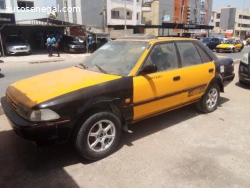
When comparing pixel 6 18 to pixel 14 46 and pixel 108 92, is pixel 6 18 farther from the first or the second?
pixel 108 92

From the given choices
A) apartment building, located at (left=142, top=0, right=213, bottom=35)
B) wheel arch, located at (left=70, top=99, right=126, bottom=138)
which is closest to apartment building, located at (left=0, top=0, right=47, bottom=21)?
apartment building, located at (left=142, top=0, right=213, bottom=35)

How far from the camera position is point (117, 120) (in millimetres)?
3113

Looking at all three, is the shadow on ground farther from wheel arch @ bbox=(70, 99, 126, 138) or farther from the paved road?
wheel arch @ bbox=(70, 99, 126, 138)

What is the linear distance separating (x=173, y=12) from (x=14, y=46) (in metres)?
39.2

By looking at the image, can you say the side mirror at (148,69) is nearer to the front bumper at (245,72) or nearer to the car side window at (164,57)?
the car side window at (164,57)

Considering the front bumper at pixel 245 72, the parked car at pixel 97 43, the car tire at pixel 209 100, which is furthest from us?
the parked car at pixel 97 43

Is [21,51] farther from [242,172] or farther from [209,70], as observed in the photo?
[242,172]

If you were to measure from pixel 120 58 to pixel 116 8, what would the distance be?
115 ft

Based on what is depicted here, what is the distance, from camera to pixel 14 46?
1728 centimetres

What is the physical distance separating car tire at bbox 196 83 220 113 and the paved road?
21.9 inches

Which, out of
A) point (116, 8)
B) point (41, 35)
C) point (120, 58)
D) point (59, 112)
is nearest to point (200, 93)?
point (120, 58)

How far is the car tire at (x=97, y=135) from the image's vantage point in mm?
2793

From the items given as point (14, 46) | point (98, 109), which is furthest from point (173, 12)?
point (98, 109)

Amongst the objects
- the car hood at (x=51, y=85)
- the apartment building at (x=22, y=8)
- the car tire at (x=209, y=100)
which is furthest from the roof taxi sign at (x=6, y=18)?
the car tire at (x=209, y=100)
